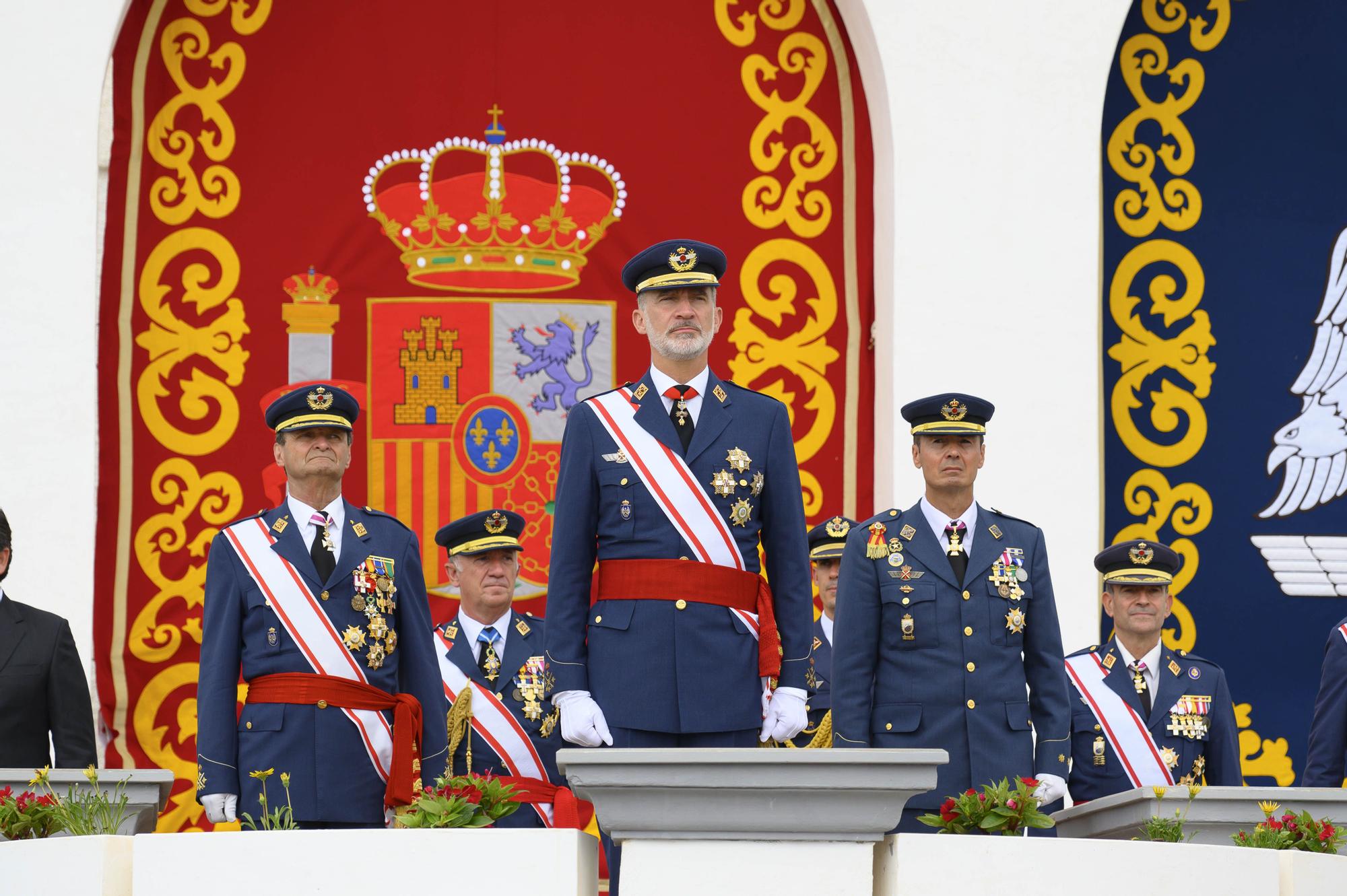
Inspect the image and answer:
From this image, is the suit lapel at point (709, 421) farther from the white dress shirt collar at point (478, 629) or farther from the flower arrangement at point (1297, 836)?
the white dress shirt collar at point (478, 629)

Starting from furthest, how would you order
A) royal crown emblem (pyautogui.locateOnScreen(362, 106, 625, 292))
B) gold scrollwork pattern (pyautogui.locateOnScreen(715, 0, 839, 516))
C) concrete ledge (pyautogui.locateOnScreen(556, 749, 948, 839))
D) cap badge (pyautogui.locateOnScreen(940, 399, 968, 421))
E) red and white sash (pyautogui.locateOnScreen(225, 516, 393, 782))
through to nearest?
gold scrollwork pattern (pyautogui.locateOnScreen(715, 0, 839, 516)), royal crown emblem (pyautogui.locateOnScreen(362, 106, 625, 292)), cap badge (pyautogui.locateOnScreen(940, 399, 968, 421)), red and white sash (pyautogui.locateOnScreen(225, 516, 393, 782)), concrete ledge (pyautogui.locateOnScreen(556, 749, 948, 839))

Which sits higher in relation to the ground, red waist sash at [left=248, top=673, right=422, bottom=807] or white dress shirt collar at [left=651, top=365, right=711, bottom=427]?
white dress shirt collar at [left=651, top=365, right=711, bottom=427]

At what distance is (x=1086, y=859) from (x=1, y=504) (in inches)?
163

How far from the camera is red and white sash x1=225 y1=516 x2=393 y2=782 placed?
4328 millimetres

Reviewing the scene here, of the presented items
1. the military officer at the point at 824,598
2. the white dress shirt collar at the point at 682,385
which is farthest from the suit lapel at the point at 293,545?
the military officer at the point at 824,598

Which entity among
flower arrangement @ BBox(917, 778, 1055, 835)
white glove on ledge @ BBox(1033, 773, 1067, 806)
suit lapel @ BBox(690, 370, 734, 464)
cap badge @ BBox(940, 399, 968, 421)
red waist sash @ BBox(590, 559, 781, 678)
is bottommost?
white glove on ledge @ BBox(1033, 773, 1067, 806)

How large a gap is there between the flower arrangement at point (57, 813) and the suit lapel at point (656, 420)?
134cm

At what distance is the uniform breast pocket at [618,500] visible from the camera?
3.86 m

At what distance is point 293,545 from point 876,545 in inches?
54.5

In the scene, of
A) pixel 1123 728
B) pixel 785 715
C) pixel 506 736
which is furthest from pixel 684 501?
pixel 1123 728

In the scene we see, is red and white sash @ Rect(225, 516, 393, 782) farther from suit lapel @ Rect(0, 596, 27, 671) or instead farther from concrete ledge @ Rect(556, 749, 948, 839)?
concrete ledge @ Rect(556, 749, 948, 839)

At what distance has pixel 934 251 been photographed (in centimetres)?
660

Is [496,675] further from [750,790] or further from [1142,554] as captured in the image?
[750,790]

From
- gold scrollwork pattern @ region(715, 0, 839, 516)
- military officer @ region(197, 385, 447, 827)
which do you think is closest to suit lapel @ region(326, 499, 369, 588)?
military officer @ region(197, 385, 447, 827)
